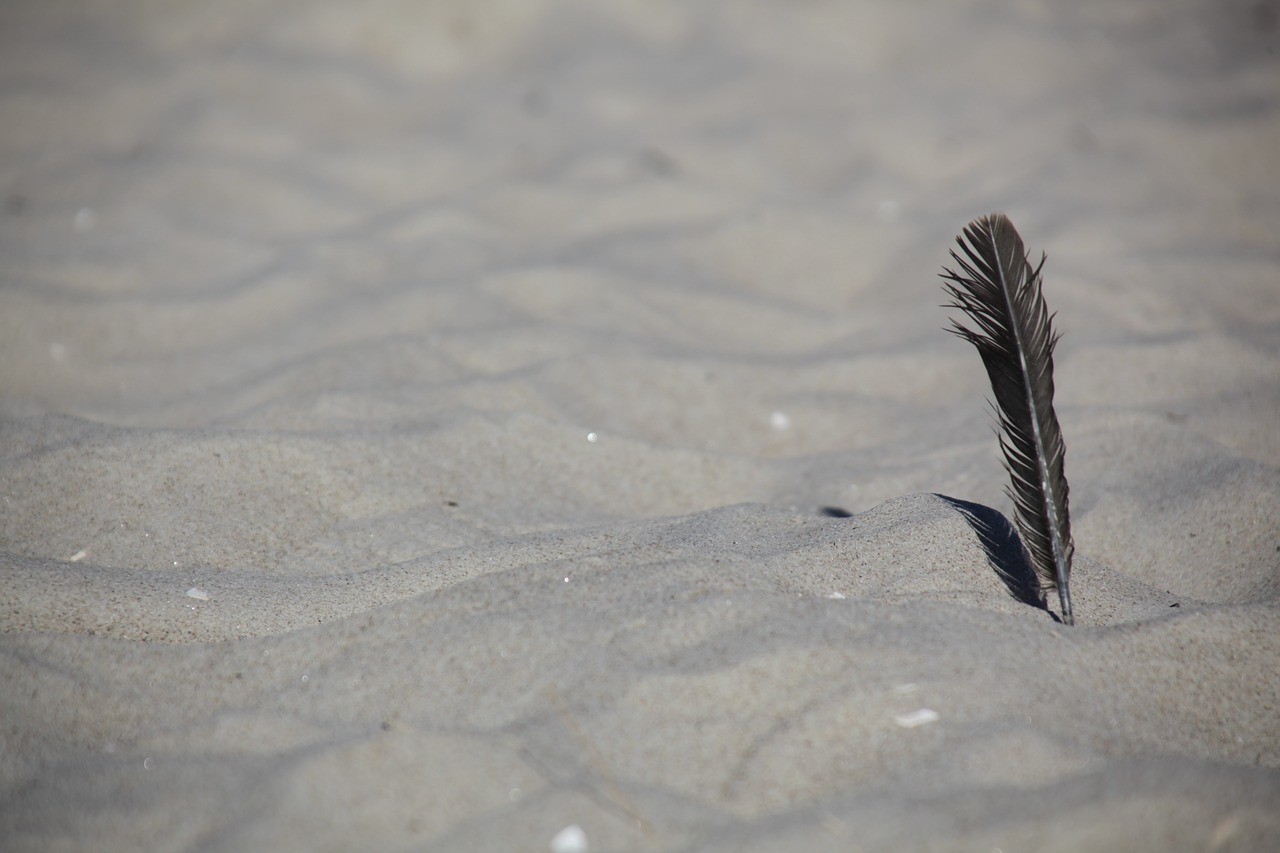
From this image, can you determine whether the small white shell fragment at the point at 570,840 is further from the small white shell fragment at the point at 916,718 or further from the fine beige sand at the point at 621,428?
the small white shell fragment at the point at 916,718

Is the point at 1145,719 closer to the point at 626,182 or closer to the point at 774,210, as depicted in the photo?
the point at 774,210

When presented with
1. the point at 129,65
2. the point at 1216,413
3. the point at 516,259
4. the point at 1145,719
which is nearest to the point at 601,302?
the point at 516,259

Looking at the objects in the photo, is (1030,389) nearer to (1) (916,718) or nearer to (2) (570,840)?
(1) (916,718)

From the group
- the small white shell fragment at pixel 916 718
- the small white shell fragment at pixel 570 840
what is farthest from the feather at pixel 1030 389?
the small white shell fragment at pixel 570 840

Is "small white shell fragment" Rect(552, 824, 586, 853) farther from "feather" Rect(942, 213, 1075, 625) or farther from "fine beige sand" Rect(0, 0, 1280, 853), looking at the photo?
"feather" Rect(942, 213, 1075, 625)

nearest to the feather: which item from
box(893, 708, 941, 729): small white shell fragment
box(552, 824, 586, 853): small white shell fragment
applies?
box(893, 708, 941, 729): small white shell fragment

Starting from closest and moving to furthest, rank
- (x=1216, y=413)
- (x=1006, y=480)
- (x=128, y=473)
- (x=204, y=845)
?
(x=204, y=845), (x=128, y=473), (x=1006, y=480), (x=1216, y=413)
